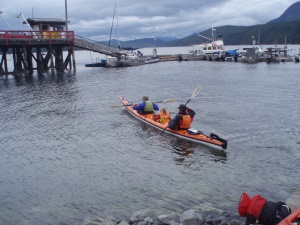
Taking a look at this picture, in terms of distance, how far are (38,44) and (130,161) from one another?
112ft

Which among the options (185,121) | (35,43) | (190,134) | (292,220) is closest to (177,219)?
(292,220)

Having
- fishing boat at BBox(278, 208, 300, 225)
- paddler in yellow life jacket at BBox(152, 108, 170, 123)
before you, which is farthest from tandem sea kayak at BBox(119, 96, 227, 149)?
fishing boat at BBox(278, 208, 300, 225)

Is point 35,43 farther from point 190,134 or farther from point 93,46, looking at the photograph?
point 190,134

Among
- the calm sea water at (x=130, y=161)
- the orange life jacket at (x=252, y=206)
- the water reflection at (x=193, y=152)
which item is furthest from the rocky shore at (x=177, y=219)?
the water reflection at (x=193, y=152)

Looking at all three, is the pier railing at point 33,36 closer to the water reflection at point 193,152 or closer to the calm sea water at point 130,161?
the calm sea water at point 130,161

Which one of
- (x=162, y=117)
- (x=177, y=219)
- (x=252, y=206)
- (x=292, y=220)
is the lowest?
(x=177, y=219)

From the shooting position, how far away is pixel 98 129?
18.4 metres

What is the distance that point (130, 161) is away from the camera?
44.1 feet

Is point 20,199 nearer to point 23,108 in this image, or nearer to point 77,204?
point 77,204

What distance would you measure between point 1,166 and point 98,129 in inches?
233

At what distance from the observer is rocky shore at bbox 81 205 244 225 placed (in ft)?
27.1

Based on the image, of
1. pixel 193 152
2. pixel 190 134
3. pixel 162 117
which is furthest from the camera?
pixel 162 117

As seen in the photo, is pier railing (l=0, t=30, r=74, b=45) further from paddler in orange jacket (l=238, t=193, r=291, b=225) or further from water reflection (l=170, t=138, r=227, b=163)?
paddler in orange jacket (l=238, t=193, r=291, b=225)

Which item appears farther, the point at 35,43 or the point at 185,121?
the point at 35,43
